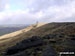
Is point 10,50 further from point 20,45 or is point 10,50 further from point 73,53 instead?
point 73,53

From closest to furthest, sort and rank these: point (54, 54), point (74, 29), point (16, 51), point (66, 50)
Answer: point (54, 54) → point (66, 50) → point (16, 51) → point (74, 29)

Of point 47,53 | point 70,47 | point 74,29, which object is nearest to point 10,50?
point 47,53

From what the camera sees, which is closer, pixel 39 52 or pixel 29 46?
pixel 39 52

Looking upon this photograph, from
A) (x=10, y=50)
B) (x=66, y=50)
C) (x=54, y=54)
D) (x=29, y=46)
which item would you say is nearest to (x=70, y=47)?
(x=66, y=50)

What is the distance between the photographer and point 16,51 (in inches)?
1047

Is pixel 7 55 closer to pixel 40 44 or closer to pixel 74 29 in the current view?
pixel 40 44

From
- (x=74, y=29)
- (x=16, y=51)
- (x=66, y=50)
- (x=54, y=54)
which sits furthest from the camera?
(x=74, y=29)

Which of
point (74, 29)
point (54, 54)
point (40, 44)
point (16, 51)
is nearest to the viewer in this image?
point (54, 54)

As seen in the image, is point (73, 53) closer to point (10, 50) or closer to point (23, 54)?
point (23, 54)

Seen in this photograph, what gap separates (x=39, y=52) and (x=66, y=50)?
380 centimetres

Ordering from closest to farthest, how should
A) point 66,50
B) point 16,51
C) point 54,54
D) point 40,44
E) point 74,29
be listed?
point 54,54
point 66,50
point 16,51
point 40,44
point 74,29

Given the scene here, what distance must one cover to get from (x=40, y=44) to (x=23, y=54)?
5716mm

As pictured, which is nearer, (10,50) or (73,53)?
(73,53)

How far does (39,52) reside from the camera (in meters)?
24.6
